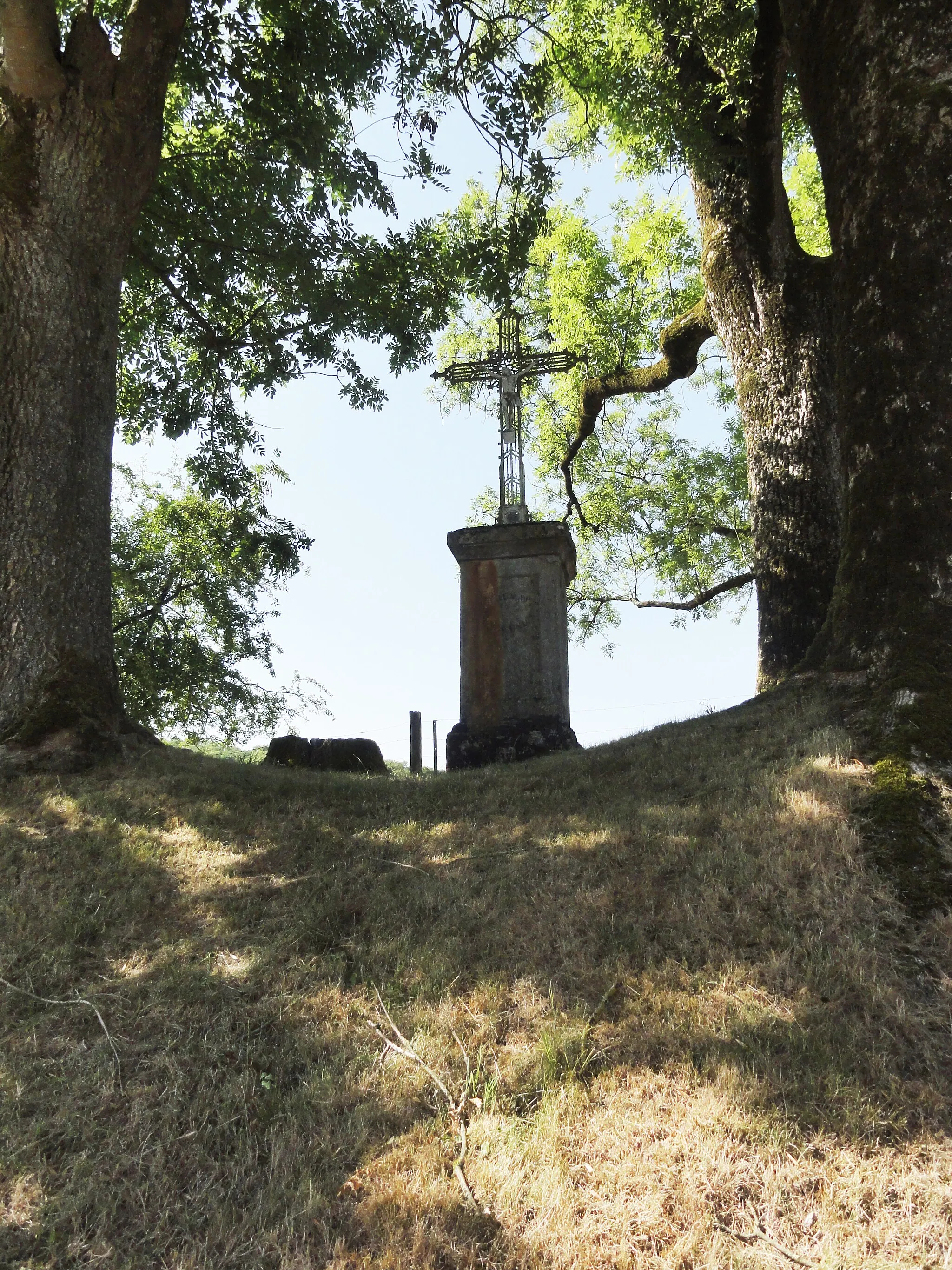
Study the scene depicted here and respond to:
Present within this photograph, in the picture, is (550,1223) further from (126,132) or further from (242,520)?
(242,520)

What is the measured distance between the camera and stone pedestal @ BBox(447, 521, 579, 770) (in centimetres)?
1032

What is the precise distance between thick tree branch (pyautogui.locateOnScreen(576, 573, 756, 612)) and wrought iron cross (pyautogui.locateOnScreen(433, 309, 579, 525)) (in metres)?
6.33

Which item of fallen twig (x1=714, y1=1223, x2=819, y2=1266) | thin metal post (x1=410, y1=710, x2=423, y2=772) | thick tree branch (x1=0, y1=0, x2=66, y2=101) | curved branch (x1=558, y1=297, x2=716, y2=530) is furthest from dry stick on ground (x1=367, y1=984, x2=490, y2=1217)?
thin metal post (x1=410, y1=710, x2=423, y2=772)

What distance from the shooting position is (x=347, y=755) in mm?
10266

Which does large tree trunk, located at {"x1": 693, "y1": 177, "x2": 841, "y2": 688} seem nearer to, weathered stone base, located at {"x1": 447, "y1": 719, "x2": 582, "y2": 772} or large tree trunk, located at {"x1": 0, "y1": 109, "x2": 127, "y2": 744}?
weathered stone base, located at {"x1": 447, "y1": 719, "x2": 582, "y2": 772}

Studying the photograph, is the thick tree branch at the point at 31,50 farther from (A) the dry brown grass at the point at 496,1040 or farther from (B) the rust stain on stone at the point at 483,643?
(B) the rust stain on stone at the point at 483,643

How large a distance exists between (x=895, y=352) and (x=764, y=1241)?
5136mm

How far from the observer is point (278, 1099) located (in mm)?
3250

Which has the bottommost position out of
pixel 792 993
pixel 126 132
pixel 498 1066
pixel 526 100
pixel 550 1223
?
pixel 550 1223

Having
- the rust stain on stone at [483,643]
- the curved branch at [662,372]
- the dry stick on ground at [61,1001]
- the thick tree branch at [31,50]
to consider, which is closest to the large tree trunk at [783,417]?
the curved branch at [662,372]

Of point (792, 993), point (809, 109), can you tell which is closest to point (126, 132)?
point (809, 109)

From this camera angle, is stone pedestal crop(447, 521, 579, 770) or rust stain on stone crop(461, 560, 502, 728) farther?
rust stain on stone crop(461, 560, 502, 728)

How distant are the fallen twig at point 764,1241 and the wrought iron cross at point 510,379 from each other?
30.5 ft

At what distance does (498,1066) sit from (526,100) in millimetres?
9332
